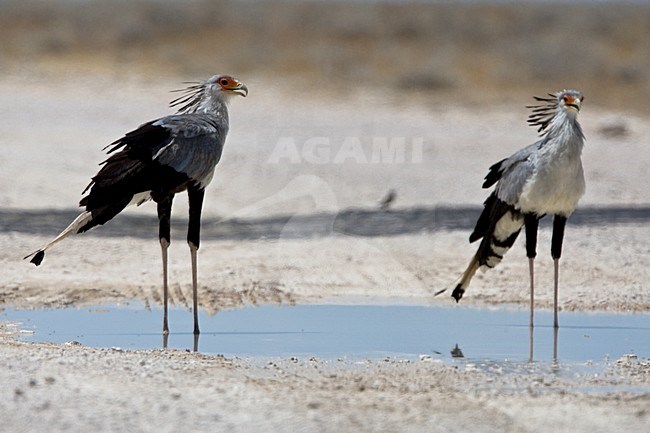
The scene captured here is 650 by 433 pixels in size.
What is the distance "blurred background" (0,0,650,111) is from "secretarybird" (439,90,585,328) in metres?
17.4

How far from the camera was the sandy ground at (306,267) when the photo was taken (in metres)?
6.45

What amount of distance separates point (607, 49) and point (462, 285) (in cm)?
2903

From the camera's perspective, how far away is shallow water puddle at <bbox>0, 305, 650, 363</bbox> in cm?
860

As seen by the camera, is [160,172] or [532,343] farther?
[160,172]

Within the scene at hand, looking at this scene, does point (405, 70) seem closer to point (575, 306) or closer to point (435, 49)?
point (435, 49)

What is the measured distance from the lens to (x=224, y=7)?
170 feet

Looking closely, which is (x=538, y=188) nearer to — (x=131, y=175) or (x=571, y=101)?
(x=571, y=101)

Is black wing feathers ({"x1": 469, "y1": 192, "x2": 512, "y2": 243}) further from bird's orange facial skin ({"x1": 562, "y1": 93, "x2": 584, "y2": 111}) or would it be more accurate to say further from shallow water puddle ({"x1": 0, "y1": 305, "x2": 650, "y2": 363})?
bird's orange facial skin ({"x1": 562, "y1": 93, "x2": 584, "y2": 111})

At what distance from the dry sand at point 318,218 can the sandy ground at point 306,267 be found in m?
0.03

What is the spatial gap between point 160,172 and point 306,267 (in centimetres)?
297

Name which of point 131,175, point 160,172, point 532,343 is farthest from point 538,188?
point 131,175

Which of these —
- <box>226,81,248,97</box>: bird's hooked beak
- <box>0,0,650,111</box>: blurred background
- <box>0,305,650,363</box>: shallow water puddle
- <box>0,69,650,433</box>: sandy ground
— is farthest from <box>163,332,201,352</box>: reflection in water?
<box>0,0,650,111</box>: blurred background

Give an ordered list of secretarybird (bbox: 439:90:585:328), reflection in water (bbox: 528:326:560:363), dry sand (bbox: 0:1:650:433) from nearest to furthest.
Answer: dry sand (bbox: 0:1:650:433)
reflection in water (bbox: 528:326:560:363)
secretarybird (bbox: 439:90:585:328)

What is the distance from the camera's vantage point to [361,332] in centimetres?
930
